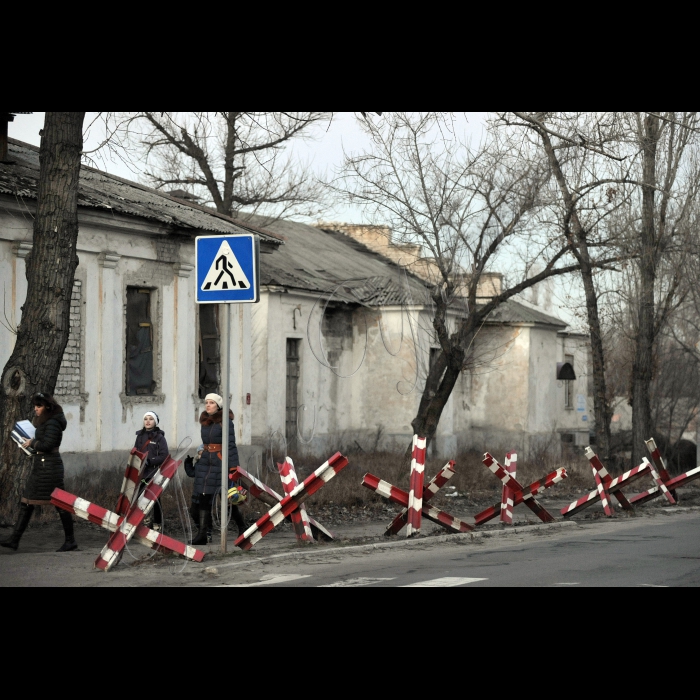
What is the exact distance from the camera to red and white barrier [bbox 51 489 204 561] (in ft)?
30.2

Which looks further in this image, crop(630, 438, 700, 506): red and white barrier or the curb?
crop(630, 438, 700, 506): red and white barrier

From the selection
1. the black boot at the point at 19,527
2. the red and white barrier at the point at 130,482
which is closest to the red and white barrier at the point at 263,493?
the red and white barrier at the point at 130,482

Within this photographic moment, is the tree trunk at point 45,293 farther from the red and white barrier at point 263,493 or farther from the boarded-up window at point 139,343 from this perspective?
the boarded-up window at point 139,343

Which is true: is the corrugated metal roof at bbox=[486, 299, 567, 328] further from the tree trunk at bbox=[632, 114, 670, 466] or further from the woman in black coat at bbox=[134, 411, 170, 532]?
the woman in black coat at bbox=[134, 411, 170, 532]

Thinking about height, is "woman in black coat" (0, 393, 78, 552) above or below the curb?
above

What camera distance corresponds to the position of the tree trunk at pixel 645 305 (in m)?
23.4

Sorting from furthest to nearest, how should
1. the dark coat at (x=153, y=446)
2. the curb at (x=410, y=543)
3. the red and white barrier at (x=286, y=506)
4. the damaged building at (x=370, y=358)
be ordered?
the damaged building at (x=370, y=358), the dark coat at (x=153, y=446), the red and white barrier at (x=286, y=506), the curb at (x=410, y=543)

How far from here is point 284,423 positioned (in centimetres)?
2717

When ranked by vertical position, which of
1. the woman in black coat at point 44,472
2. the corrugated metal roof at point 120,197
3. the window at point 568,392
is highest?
the corrugated metal roof at point 120,197

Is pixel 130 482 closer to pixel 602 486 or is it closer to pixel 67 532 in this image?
pixel 67 532

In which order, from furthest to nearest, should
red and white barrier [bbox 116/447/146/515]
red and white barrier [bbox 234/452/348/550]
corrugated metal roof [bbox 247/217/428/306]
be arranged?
1. corrugated metal roof [bbox 247/217/428/306]
2. red and white barrier [bbox 234/452/348/550]
3. red and white barrier [bbox 116/447/146/515]

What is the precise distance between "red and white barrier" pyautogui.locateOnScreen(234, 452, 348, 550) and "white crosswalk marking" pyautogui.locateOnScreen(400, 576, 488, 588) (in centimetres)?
180

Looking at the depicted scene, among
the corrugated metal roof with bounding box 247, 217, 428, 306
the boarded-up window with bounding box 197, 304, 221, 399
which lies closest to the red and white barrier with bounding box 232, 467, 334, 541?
the boarded-up window with bounding box 197, 304, 221, 399

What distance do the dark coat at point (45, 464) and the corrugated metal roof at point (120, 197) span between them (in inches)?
209
